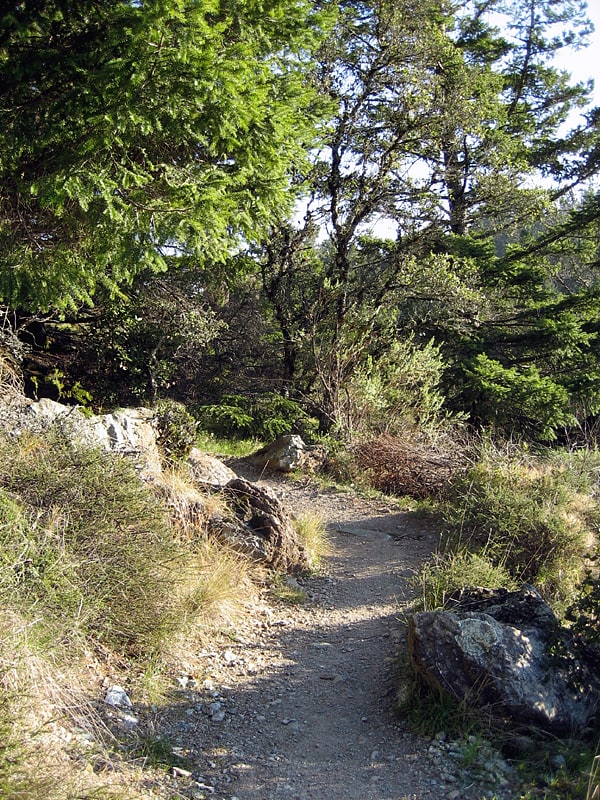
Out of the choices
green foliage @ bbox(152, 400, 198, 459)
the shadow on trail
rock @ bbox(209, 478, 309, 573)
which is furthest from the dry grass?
green foliage @ bbox(152, 400, 198, 459)

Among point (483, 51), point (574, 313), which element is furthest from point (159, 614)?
point (483, 51)

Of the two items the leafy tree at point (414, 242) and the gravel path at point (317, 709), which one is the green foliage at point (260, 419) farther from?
the gravel path at point (317, 709)

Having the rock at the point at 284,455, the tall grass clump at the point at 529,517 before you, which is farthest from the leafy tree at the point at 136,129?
the rock at the point at 284,455

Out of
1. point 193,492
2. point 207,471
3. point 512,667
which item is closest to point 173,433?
point 207,471

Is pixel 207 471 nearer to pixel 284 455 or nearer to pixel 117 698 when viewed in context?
pixel 284 455

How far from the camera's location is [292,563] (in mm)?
6145

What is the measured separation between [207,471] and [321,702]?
292 centimetres

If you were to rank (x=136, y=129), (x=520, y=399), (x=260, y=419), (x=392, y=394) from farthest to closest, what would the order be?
(x=520, y=399)
(x=260, y=419)
(x=392, y=394)
(x=136, y=129)

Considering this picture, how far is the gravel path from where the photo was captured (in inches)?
131

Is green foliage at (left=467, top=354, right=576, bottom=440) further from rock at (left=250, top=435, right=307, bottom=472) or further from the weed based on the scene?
rock at (left=250, top=435, right=307, bottom=472)

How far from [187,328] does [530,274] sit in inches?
304

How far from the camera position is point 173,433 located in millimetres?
6754

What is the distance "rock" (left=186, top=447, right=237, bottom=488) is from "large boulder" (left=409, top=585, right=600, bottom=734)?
2.90 meters

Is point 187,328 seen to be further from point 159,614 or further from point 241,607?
point 159,614
